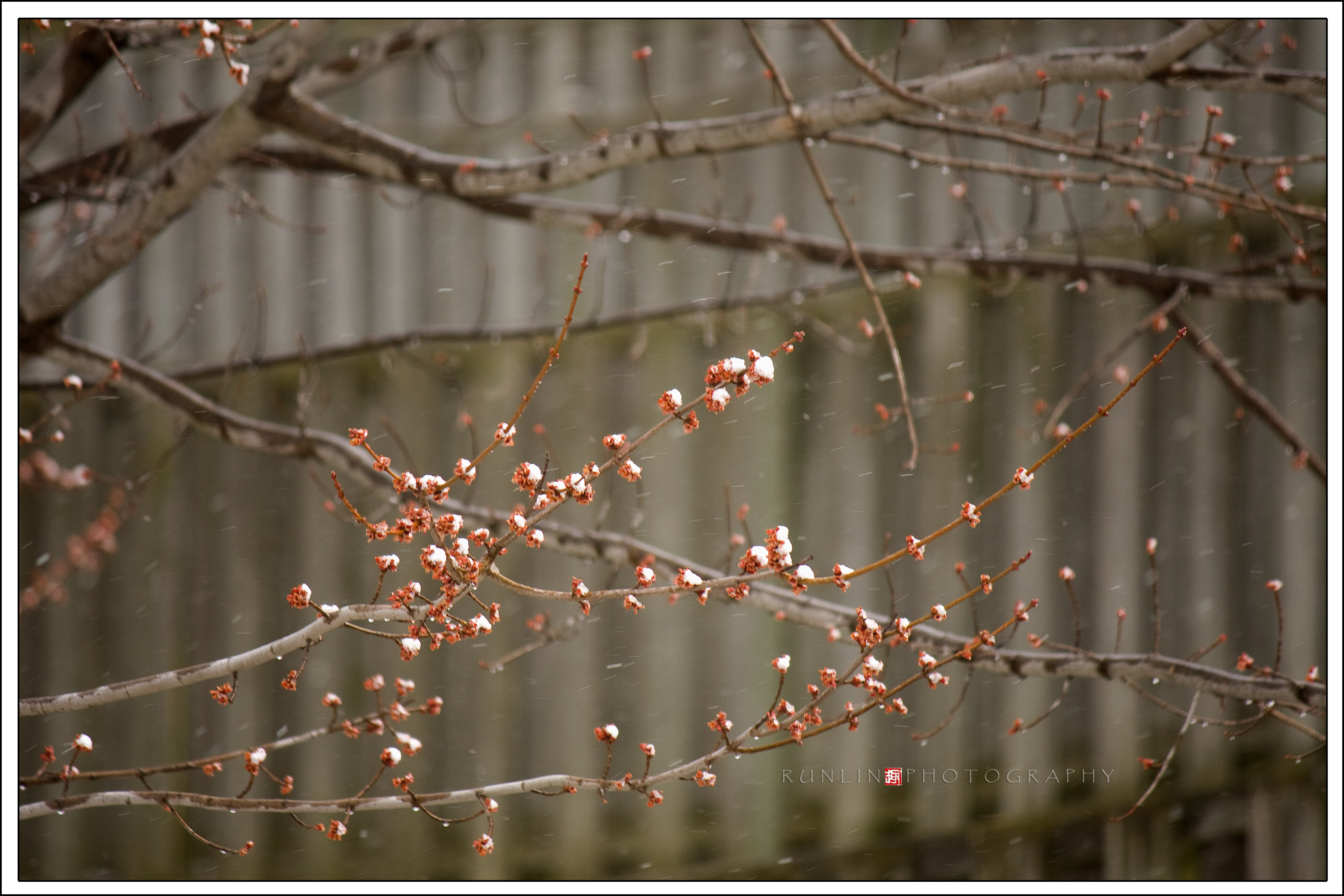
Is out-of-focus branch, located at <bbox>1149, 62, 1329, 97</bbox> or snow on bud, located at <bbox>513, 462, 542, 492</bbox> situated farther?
out-of-focus branch, located at <bbox>1149, 62, 1329, 97</bbox>

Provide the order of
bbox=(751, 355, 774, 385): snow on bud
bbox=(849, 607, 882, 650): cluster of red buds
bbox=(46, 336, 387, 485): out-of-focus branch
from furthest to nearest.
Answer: bbox=(46, 336, 387, 485): out-of-focus branch, bbox=(849, 607, 882, 650): cluster of red buds, bbox=(751, 355, 774, 385): snow on bud

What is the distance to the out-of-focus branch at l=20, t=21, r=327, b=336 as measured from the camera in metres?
1.07

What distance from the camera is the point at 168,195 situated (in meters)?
1.14

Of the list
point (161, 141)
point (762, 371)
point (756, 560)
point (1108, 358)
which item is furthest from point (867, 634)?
point (161, 141)

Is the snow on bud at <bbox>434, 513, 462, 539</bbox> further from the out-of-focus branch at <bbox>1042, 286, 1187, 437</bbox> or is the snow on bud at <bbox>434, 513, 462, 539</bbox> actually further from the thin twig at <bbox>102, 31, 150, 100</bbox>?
the out-of-focus branch at <bbox>1042, 286, 1187, 437</bbox>

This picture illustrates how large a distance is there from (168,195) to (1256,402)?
1.54 m

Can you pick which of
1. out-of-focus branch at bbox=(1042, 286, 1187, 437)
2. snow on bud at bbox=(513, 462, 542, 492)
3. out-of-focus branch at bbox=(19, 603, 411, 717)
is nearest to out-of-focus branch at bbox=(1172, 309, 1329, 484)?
out-of-focus branch at bbox=(1042, 286, 1187, 437)

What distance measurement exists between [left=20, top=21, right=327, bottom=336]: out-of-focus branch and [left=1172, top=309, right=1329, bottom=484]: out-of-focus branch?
1252mm

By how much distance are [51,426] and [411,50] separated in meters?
0.80

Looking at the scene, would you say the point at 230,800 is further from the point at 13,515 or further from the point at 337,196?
the point at 337,196

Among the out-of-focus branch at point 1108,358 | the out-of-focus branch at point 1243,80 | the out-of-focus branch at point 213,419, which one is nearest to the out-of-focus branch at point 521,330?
the out-of-focus branch at point 213,419

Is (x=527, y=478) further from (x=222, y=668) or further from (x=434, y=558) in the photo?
(x=222, y=668)

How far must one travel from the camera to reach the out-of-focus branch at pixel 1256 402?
1185mm

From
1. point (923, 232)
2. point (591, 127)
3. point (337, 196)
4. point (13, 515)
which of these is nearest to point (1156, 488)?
point (923, 232)
